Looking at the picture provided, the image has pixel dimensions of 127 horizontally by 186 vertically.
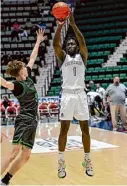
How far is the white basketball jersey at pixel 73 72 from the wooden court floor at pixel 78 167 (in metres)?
1.42

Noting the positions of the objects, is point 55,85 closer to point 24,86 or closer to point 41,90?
point 41,90

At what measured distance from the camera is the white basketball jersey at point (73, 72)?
5113 mm

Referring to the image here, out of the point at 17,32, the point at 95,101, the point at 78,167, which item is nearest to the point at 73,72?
the point at 78,167

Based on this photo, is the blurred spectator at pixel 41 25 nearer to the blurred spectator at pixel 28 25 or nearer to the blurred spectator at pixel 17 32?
the blurred spectator at pixel 28 25

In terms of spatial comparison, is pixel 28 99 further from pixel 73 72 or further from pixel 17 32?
pixel 17 32

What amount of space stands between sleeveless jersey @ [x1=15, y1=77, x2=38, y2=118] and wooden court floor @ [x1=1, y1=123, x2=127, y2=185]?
1.29 metres

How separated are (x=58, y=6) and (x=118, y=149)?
168 inches

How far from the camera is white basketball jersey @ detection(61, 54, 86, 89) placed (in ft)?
16.8

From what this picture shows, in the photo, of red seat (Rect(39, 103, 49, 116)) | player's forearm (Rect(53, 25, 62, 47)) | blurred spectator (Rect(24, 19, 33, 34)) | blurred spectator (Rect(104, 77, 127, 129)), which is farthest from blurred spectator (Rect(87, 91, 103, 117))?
blurred spectator (Rect(24, 19, 33, 34))

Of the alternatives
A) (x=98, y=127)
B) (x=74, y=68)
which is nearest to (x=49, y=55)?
(x=98, y=127)

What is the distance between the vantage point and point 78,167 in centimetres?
679

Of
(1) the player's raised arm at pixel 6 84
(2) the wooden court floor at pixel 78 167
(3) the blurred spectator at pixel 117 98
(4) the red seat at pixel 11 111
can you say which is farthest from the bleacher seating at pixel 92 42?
(1) the player's raised arm at pixel 6 84

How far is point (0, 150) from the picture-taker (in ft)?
27.7

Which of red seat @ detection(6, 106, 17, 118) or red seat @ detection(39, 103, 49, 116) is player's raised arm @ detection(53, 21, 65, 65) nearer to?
red seat @ detection(6, 106, 17, 118)
